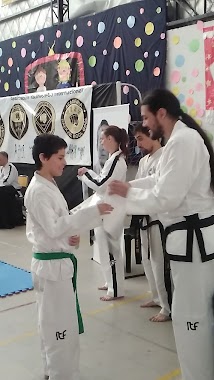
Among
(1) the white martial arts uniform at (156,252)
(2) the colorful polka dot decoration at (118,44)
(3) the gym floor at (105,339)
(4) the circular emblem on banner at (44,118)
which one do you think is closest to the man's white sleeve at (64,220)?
(3) the gym floor at (105,339)

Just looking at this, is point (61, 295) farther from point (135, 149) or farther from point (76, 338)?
point (135, 149)

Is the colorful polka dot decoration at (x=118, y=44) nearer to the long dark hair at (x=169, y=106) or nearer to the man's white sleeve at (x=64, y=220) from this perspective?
the long dark hair at (x=169, y=106)

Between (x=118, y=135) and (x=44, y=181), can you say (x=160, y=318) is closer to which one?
(x=118, y=135)

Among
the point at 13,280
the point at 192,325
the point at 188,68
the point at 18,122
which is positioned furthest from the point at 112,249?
the point at 18,122

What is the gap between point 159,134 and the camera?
2139 mm

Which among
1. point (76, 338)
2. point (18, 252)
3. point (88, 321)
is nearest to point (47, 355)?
point (76, 338)

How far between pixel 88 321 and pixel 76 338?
3.50 feet

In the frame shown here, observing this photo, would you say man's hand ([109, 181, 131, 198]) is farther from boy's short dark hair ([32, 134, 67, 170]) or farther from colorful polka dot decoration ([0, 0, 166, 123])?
colorful polka dot decoration ([0, 0, 166, 123])

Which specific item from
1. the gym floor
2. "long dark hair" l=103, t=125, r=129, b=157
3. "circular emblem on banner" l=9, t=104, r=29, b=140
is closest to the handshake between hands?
the gym floor

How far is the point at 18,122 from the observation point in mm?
8180

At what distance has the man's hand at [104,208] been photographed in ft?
7.11

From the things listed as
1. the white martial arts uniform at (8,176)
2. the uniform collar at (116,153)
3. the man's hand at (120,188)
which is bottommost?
the white martial arts uniform at (8,176)

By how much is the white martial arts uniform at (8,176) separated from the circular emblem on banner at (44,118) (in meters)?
0.86

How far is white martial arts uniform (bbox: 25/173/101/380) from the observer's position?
7.31 ft
